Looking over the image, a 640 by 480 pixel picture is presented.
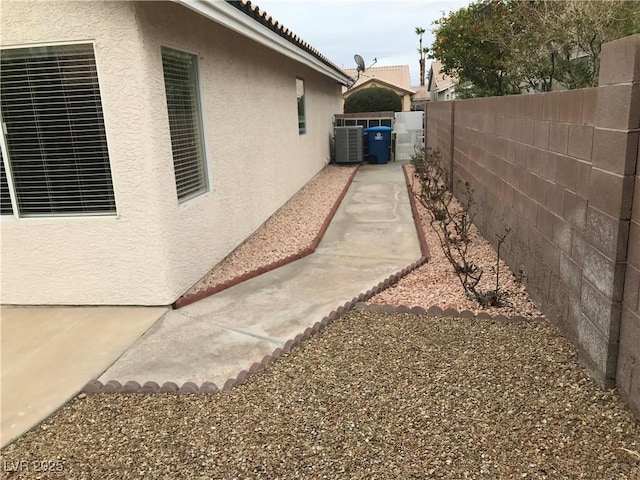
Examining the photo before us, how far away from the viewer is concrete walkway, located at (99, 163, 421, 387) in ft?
13.0

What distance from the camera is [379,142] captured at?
17.5m

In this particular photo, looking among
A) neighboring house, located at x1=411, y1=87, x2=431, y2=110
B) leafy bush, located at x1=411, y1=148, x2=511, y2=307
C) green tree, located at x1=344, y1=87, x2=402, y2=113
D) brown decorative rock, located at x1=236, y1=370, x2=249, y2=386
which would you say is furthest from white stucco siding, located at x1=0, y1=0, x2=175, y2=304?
neighboring house, located at x1=411, y1=87, x2=431, y2=110

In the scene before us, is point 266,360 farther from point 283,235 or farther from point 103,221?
point 283,235

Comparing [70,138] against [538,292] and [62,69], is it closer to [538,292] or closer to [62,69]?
[62,69]

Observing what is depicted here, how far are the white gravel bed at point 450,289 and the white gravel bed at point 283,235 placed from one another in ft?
6.09

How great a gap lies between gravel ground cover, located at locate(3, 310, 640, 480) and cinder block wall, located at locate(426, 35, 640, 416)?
12.7 inches

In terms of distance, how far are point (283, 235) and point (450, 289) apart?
3363 millimetres

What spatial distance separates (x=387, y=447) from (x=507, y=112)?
4.20 meters

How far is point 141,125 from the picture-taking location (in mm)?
4668

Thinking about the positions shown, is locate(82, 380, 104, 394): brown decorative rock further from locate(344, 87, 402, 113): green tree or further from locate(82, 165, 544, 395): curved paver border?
locate(344, 87, 402, 113): green tree

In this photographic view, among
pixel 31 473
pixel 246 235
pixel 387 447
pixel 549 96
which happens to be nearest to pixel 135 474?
pixel 31 473

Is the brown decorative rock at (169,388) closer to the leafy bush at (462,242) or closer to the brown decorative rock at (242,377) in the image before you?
the brown decorative rock at (242,377)

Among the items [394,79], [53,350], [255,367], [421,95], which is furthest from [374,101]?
[255,367]

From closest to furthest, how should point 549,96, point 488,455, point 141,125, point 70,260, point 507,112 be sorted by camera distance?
1. point 488,455
2. point 549,96
3. point 141,125
4. point 70,260
5. point 507,112
